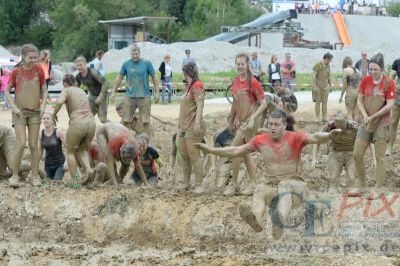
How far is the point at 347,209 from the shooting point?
11891 mm

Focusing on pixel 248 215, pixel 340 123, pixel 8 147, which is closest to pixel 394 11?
pixel 340 123

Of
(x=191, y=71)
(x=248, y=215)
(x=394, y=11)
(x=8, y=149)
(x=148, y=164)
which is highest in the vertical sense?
(x=394, y=11)

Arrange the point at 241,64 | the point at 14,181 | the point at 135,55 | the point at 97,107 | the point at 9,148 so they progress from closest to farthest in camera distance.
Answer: the point at 241,64 < the point at 14,181 < the point at 9,148 < the point at 135,55 < the point at 97,107

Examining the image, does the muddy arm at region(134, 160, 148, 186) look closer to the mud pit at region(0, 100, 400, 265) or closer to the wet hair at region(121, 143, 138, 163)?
the mud pit at region(0, 100, 400, 265)

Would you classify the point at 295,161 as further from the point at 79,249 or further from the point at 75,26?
the point at 75,26

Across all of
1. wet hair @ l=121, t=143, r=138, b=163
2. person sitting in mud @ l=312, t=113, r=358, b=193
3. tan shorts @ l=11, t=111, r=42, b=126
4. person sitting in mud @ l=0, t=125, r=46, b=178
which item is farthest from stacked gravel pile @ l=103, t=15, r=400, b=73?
wet hair @ l=121, t=143, r=138, b=163

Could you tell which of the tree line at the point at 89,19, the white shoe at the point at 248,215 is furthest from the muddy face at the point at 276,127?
the tree line at the point at 89,19

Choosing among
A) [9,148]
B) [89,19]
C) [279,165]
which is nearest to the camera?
[279,165]

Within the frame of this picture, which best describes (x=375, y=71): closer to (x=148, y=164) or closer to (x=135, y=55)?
(x=148, y=164)

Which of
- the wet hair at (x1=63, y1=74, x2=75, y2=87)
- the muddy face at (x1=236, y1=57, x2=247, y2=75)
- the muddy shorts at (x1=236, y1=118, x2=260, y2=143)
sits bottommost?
the muddy shorts at (x1=236, y1=118, x2=260, y2=143)

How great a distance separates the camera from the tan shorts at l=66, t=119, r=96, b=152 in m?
13.8

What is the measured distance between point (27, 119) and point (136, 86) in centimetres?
304

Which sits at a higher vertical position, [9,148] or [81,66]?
[81,66]

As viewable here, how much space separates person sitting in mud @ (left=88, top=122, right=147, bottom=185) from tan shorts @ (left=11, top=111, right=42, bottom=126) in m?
0.90
